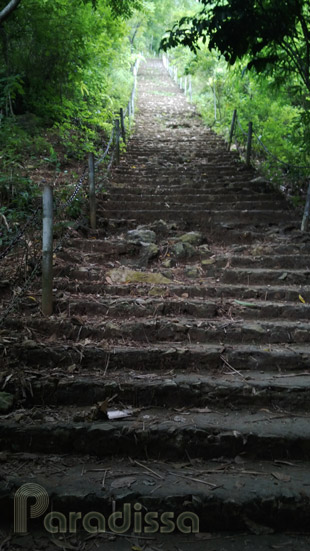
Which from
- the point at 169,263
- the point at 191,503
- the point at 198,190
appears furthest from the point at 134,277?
the point at 198,190

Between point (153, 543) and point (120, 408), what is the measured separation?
764mm

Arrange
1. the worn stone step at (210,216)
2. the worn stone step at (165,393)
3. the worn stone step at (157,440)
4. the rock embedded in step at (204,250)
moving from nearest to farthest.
→ 1. the worn stone step at (157,440)
2. the worn stone step at (165,393)
3. the rock embedded in step at (204,250)
4. the worn stone step at (210,216)

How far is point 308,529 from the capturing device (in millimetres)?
1761

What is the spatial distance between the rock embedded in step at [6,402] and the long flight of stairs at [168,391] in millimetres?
12

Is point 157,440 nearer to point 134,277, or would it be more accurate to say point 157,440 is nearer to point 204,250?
point 134,277

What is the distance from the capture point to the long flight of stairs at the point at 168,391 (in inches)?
69.5

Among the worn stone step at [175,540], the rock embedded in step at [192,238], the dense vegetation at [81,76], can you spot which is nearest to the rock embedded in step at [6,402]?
the worn stone step at [175,540]

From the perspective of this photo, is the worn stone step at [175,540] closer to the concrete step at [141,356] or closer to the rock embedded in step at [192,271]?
the concrete step at [141,356]

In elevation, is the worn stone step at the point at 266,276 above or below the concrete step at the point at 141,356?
above

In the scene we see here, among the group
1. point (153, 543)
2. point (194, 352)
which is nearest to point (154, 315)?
point (194, 352)

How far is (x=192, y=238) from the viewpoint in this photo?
15.5ft

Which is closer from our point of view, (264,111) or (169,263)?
(169,263)

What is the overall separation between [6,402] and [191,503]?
124 centimetres

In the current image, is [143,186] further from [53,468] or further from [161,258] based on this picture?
[53,468]
